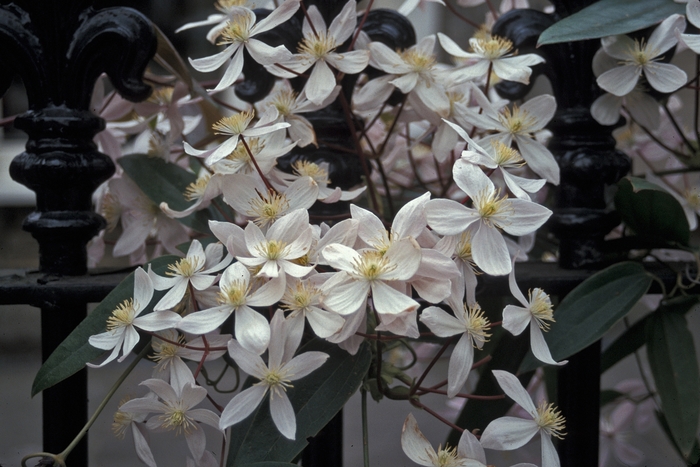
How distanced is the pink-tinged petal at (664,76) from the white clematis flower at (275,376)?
0.24m

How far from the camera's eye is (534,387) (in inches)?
20.9

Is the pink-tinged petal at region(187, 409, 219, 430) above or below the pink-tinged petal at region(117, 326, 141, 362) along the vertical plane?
below

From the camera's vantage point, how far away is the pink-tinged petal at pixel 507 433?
0.93 feet

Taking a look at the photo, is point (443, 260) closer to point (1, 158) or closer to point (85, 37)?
point (85, 37)

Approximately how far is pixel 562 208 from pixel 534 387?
190mm

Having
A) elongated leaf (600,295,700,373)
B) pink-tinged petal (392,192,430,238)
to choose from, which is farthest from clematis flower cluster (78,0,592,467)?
elongated leaf (600,295,700,373)

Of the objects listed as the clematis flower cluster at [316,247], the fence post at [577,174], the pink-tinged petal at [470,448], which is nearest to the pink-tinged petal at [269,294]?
the clematis flower cluster at [316,247]

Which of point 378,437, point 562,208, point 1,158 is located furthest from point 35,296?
point 1,158

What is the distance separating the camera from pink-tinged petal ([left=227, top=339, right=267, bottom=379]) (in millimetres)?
257

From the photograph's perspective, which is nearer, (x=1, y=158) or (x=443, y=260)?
(x=443, y=260)

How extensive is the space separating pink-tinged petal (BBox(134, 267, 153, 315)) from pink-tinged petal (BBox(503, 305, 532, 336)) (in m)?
0.16

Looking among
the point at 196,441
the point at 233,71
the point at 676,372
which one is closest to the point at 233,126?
the point at 233,71

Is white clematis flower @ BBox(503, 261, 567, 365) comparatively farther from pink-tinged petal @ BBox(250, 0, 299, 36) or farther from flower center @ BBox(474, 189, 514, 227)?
pink-tinged petal @ BBox(250, 0, 299, 36)

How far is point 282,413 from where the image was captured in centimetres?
26
